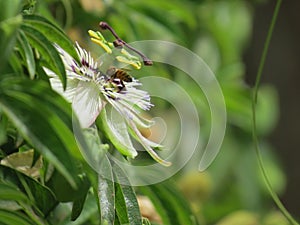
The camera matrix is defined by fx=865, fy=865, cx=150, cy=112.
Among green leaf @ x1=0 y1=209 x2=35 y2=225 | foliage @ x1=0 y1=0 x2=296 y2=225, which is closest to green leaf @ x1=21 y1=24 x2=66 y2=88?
foliage @ x1=0 y1=0 x2=296 y2=225

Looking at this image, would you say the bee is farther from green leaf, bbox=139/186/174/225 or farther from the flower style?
green leaf, bbox=139/186/174/225

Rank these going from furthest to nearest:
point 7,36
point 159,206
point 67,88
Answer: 1. point 159,206
2. point 67,88
3. point 7,36

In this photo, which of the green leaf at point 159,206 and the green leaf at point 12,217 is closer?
the green leaf at point 12,217

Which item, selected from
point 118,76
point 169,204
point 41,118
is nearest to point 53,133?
point 41,118

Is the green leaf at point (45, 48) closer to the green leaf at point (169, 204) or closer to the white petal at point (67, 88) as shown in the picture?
Answer: the white petal at point (67, 88)

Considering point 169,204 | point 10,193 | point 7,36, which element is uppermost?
point 7,36

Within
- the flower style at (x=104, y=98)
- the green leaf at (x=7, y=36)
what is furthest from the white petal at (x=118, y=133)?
the green leaf at (x=7, y=36)

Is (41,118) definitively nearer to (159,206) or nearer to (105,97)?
(105,97)
